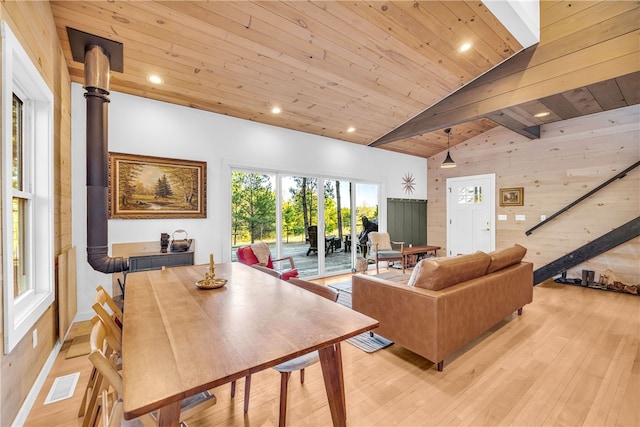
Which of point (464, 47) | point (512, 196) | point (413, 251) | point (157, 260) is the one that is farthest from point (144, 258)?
point (512, 196)

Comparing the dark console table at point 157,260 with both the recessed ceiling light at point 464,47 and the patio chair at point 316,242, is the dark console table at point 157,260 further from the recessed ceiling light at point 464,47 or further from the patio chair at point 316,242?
the recessed ceiling light at point 464,47

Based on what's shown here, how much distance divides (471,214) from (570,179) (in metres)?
1.74

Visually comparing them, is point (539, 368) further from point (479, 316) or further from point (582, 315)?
point (582, 315)

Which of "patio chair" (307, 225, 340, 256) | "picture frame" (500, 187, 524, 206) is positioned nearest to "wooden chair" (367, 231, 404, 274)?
"patio chair" (307, 225, 340, 256)

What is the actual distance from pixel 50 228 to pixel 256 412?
7.03 feet

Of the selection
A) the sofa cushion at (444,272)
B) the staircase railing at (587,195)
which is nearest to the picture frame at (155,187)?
the sofa cushion at (444,272)

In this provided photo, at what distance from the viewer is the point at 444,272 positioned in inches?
87.6

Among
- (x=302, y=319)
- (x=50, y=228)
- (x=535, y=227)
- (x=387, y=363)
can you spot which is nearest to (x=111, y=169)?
(x=50, y=228)

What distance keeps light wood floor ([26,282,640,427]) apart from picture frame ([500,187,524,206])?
9.93ft

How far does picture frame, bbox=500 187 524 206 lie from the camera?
17.8ft

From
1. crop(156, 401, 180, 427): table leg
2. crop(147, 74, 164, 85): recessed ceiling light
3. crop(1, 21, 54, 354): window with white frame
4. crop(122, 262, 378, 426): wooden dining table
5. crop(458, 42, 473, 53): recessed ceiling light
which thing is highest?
crop(458, 42, 473, 53): recessed ceiling light

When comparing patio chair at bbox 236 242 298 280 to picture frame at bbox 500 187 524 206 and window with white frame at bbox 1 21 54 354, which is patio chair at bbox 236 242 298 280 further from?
picture frame at bbox 500 187 524 206

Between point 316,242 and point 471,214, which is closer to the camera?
point 316,242

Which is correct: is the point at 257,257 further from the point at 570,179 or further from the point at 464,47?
the point at 570,179
